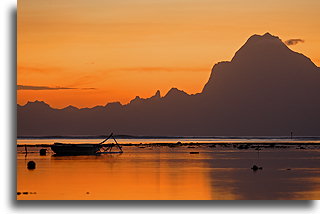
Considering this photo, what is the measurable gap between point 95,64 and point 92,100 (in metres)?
0.62

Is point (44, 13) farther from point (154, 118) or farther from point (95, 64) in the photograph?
point (154, 118)

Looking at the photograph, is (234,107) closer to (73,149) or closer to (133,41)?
(133,41)

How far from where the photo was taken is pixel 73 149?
30.6 m

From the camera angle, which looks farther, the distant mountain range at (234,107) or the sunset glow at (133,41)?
the distant mountain range at (234,107)

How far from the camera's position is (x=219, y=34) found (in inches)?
427

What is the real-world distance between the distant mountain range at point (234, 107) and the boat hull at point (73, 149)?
718 inches

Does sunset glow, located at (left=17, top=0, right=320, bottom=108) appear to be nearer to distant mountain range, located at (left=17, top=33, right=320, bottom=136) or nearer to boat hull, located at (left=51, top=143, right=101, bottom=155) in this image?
distant mountain range, located at (left=17, top=33, right=320, bottom=136)

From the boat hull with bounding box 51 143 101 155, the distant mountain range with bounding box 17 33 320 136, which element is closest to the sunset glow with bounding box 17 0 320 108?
the distant mountain range with bounding box 17 33 320 136

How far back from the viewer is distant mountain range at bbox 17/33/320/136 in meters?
10.9

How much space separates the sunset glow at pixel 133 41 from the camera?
1030 centimetres

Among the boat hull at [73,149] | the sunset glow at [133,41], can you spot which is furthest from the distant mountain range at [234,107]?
the boat hull at [73,149]

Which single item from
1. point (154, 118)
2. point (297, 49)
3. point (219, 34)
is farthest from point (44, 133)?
point (297, 49)

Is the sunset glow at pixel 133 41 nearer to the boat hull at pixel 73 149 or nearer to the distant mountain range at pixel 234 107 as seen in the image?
the distant mountain range at pixel 234 107

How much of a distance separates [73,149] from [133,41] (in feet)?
66.4
